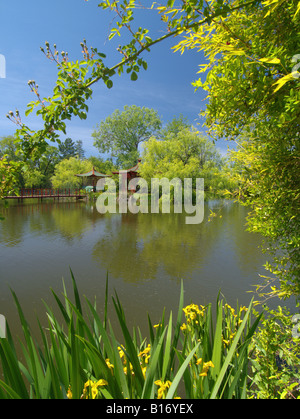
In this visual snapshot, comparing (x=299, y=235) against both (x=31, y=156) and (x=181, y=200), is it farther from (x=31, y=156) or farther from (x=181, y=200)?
(x=181, y=200)

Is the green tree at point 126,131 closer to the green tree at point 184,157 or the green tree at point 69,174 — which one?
the green tree at point 69,174

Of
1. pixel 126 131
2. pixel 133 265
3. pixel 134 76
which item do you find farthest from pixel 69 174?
pixel 134 76

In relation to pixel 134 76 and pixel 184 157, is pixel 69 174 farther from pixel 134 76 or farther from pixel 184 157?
pixel 134 76

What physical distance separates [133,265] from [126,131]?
34.7m

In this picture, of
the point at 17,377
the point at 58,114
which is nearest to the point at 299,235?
the point at 58,114

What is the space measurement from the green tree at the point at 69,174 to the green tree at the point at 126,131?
14.7 ft

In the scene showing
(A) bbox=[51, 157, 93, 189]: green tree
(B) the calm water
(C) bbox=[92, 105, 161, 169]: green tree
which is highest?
(C) bbox=[92, 105, 161, 169]: green tree

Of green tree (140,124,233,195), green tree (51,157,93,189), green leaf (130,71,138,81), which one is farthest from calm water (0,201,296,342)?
green tree (51,157,93,189)

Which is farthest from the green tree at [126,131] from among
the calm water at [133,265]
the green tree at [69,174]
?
the calm water at [133,265]

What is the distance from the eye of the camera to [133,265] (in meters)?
5.55

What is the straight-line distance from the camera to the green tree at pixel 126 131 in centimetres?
3628

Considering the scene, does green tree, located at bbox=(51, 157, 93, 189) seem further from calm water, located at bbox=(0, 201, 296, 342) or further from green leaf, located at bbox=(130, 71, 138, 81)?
green leaf, located at bbox=(130, 71, 138, 81)

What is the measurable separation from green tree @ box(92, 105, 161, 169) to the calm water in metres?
28.5

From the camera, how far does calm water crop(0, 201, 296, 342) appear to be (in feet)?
12.5
